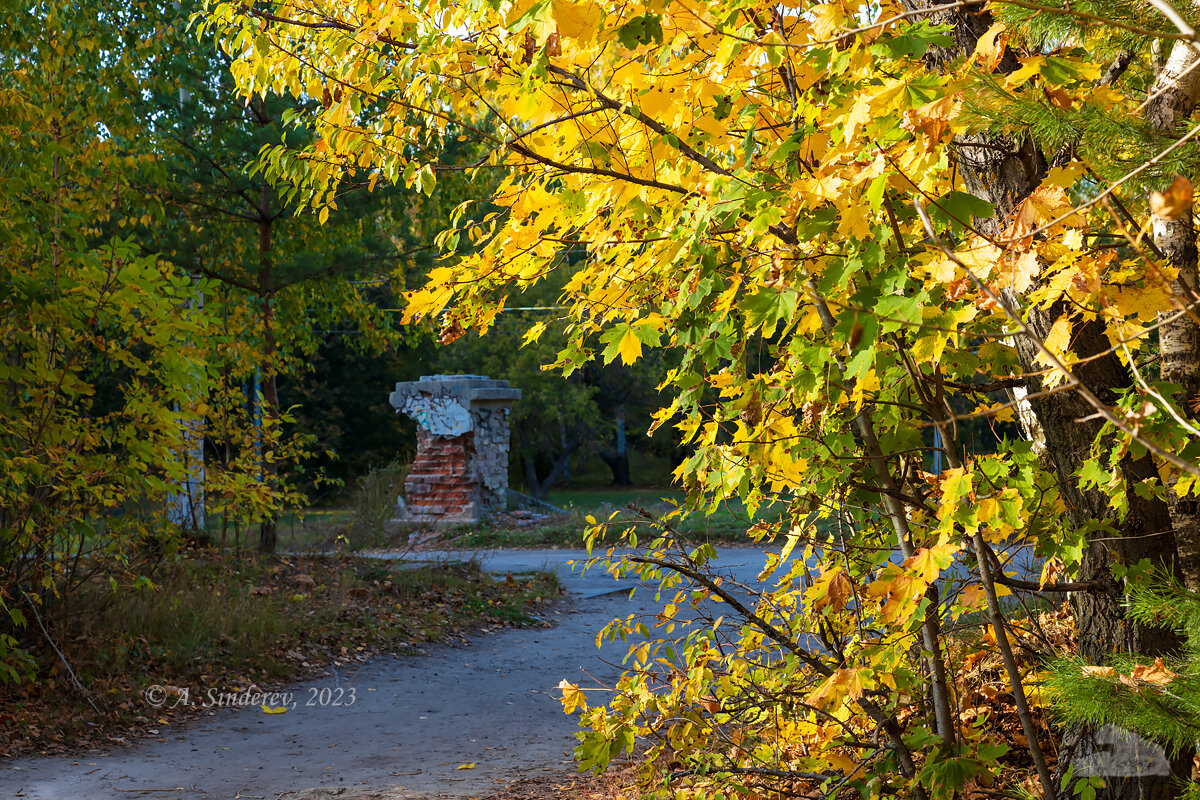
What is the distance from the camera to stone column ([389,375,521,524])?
638 inches

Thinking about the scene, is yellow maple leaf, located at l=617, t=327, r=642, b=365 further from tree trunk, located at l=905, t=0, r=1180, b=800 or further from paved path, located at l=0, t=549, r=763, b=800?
paved path, located at l=0, t=549, r=763, b=800

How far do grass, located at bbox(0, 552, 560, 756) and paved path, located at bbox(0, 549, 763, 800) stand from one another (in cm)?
30

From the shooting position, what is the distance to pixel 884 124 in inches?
70.0

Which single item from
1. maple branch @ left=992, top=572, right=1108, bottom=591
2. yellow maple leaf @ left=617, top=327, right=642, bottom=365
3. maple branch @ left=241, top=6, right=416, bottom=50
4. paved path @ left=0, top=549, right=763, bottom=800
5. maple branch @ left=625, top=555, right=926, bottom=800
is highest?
maple branch @ left=241, top=6, right=416, bottom=50

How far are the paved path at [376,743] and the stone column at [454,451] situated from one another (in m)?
8.81

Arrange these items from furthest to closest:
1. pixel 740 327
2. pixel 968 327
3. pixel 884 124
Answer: pixel 740 327
pixel 968 327
pixel 884 124

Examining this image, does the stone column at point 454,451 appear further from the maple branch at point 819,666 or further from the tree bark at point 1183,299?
the tree bark at point 1183,299

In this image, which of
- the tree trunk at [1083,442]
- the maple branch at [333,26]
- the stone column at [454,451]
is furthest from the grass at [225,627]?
the stone column at [454,451]

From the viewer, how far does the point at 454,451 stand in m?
16.3

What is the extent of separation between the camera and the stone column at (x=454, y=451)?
16203 millimetres

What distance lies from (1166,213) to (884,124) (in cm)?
91

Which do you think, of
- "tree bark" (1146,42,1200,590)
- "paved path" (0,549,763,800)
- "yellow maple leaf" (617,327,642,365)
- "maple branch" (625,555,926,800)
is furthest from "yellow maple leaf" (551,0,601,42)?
"paved path" (0,549,763,800)

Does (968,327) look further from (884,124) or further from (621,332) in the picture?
(621,332)

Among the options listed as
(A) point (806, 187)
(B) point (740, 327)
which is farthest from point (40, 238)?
(A) point (806, 187)
